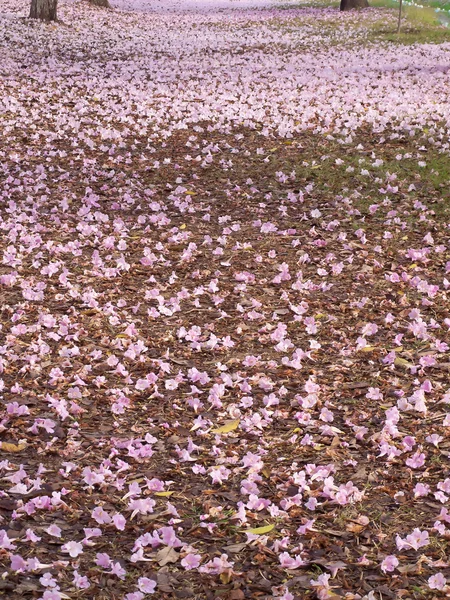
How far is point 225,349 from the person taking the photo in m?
6.44

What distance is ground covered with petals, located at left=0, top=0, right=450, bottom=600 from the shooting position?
13.6ft

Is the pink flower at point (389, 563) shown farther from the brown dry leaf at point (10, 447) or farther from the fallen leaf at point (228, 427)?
the brown dry leaf at point (10, 447)

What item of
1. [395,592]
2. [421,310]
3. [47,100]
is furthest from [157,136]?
[395,592]

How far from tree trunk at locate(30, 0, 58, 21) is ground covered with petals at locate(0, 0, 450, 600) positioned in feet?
40.6

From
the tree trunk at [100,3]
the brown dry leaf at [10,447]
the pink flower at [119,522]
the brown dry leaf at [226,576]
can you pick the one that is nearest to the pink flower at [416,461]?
the brown dry leaf at [226,576]

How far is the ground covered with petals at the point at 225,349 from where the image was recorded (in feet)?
13.6

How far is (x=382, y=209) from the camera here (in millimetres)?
9594

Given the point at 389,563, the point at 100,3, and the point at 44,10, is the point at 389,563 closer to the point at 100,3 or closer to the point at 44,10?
the point at 44,10

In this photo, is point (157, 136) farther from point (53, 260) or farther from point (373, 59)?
point (373, 59)

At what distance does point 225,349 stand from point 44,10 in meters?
22.5

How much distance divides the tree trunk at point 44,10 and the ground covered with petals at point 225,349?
40.6 feet

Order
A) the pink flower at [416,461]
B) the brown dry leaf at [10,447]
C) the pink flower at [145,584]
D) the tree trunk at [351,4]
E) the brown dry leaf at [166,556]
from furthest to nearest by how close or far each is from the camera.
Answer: the tree trunk at [351,4]
the brown dry leaf at [10,447]
the pink flower at [416,461]
the brown dry leaf at [166,556]
the pink flower at [145,584]

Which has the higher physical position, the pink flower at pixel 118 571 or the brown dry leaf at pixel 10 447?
the pink flower at pixel 118 571

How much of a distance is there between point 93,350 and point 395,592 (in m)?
3.33
